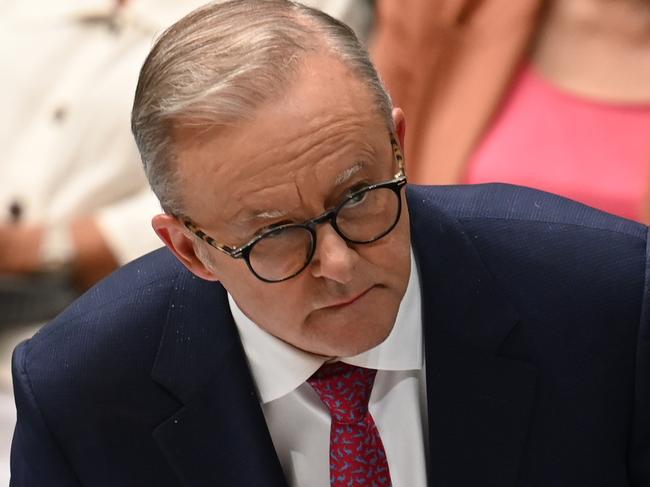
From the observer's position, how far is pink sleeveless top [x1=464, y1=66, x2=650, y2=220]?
201 centimetres

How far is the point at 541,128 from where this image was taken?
6.95 ft

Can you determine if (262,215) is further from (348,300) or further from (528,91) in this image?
(528,91)

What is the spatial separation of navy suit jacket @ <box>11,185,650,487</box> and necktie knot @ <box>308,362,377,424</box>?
0.07 meters

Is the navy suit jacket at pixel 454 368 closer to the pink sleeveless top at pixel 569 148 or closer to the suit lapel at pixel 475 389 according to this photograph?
the suit lapel at pixel 475 389

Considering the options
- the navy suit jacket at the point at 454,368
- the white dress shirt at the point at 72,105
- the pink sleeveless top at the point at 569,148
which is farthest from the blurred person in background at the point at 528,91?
the navy suit jacket at the point at 454,368

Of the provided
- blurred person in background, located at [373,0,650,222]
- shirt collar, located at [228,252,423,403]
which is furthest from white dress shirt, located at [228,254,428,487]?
blurred person in background, located at [373,0,650,222]

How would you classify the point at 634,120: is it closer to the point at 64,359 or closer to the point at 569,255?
the point at 569,255

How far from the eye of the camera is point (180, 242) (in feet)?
4.17

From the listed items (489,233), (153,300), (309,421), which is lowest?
(309,421)

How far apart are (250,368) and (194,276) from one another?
117 mm

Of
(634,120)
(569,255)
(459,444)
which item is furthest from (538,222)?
(634,120)

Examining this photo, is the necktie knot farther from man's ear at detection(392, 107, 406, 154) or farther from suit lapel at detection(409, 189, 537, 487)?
man's ear at detection(392, 107, 406, 154)

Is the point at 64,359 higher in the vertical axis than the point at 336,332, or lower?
lower

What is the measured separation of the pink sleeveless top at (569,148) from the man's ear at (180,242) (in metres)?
0.89
